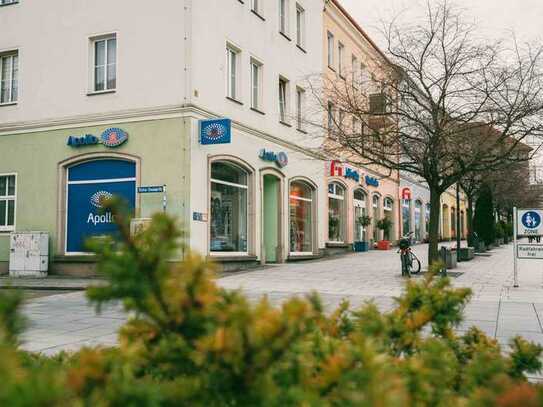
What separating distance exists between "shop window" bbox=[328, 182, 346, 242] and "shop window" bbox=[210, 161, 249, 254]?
8.70 m

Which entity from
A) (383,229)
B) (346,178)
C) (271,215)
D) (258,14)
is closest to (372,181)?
(383,229)

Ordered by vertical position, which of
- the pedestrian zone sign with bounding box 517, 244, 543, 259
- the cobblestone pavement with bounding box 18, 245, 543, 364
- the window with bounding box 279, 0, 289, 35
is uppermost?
the window with bounding box 279, 0, 289, 35

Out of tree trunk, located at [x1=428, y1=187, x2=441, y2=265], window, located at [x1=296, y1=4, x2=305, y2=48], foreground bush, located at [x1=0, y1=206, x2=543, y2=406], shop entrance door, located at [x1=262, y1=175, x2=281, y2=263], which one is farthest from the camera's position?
window, located at [x1=296, y1=4, x2=305, y2=48]

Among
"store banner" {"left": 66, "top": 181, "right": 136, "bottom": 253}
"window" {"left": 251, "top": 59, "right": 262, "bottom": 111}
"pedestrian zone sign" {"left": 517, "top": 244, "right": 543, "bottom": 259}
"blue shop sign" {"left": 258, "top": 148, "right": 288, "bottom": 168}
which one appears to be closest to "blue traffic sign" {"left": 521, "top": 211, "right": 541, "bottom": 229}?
"pedestrian zone sign" {"left": 517, "top": 244, "right": 543, "bottom": 259}

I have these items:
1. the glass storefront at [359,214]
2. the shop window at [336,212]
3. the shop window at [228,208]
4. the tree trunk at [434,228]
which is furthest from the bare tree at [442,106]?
the glass storefront at [359,214]

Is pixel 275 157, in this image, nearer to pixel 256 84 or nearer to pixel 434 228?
pixel 256 84

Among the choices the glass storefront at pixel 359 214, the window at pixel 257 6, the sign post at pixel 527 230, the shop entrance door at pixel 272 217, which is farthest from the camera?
the glass storefront at pixel 359 214

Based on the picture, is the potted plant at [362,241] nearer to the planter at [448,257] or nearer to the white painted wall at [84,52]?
the planter at [448,257]

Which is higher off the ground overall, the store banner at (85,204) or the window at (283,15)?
the window at (283,15)

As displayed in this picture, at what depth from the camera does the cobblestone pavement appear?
725cm

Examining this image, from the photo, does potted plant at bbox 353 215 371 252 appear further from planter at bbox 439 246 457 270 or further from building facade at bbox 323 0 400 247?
planter at bbox 439 246 457 270

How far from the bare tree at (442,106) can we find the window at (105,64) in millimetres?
6624

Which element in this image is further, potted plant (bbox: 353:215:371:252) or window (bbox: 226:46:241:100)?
potted plant (bbox: 353:215:371:252)

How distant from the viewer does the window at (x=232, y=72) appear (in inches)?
733
